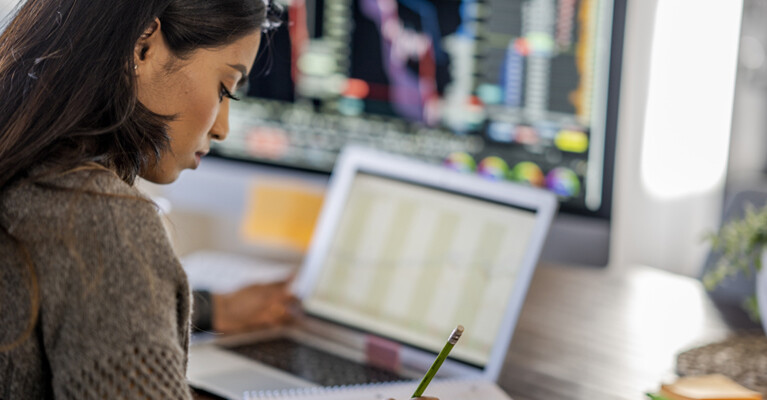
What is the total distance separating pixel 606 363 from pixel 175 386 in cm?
63

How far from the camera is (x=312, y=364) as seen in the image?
3.36 ft

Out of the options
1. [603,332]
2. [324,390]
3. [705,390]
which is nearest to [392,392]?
[324,390]

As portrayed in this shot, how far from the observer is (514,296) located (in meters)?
0.99

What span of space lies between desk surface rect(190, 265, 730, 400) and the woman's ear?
53 cm

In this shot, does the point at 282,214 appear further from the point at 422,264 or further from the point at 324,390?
the point at 324,390

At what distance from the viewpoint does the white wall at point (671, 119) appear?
111 cm

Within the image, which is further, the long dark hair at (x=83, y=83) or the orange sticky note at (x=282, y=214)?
the orange sticky note at (x=282, y=214)

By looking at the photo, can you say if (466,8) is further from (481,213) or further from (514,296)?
(514,296)

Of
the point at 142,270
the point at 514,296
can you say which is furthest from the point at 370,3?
the point at 142,270

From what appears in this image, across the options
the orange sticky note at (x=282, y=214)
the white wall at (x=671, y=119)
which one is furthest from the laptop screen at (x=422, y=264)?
the orange sticky note at (x=282, y=214)

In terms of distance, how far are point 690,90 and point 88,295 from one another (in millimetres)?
862

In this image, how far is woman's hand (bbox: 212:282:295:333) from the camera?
1.16 metres

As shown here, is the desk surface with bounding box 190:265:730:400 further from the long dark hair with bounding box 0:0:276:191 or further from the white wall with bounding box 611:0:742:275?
the long dark hair with bounding box 0:0:276:191

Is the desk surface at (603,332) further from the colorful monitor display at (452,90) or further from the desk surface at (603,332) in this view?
the colorful monitor display at (452,90)
